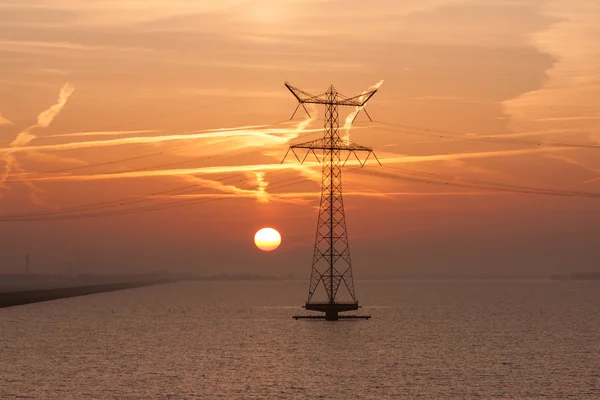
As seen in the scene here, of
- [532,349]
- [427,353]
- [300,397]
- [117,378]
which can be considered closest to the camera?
[300,397]

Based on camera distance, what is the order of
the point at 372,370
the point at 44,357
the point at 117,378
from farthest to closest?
the point at 44,357 → the point at 372,370 → the point at 117,378

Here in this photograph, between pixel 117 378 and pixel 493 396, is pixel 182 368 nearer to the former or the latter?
pixel 117 378

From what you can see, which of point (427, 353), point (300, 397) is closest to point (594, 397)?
point (300, 397)

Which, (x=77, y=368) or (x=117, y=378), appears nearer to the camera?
(x=117, y=378)

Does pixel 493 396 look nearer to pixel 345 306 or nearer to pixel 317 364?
pixel 317 364

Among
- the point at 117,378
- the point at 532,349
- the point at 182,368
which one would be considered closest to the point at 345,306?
the point at 532,349

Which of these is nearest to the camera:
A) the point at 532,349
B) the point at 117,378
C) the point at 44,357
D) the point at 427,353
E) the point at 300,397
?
the point at 300,397

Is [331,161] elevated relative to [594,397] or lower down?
elevated

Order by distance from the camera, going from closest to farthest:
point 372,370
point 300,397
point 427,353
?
point 300,397 < point 372,370 < point 427,353

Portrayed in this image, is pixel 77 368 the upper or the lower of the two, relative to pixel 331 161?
lower
